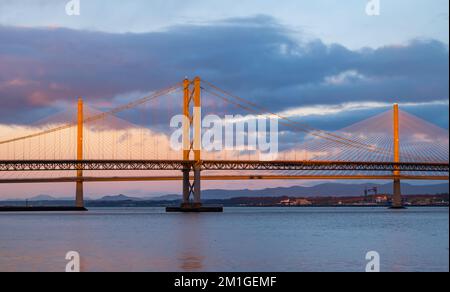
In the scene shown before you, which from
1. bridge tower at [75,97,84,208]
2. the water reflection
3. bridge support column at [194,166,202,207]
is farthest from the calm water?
bridge tower at [75,97,84,208]

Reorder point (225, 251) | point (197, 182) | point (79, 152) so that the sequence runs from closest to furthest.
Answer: point (225, 251), point (197, 182), point (79, 152)

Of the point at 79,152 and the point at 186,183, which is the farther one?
the point at 79,152

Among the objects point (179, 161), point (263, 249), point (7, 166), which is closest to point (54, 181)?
point (7, 166)

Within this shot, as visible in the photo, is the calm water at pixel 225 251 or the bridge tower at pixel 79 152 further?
the bridge tower at pixel 79 152

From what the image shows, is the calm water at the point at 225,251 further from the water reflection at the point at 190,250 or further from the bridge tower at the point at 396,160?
the bridge tower at the point at 396,160

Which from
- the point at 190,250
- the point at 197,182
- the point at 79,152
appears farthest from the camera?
the point at 79,152

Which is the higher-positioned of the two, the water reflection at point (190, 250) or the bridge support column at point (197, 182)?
the bridge support column at point (197, 182)

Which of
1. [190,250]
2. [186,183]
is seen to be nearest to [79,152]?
[186,183]

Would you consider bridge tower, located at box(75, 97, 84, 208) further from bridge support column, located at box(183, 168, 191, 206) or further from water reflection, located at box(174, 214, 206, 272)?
water reflection, located at box(174, 214, 206, 272)

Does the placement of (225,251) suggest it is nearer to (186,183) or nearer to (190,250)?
(190,250)

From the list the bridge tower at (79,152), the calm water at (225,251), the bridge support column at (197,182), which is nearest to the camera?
the calm water at (225,251)

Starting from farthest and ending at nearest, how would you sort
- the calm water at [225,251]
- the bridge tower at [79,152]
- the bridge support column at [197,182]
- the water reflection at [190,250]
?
the bridge tower at [79,152], the bridge support column at [197,182], the water reflection at [190,250], the calm water at [225,251]

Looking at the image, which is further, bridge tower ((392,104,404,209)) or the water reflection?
bridge tower ((392,104,404,209))

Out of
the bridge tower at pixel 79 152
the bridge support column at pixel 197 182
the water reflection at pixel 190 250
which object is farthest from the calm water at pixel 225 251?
the bridge tower at pixel 79 152
